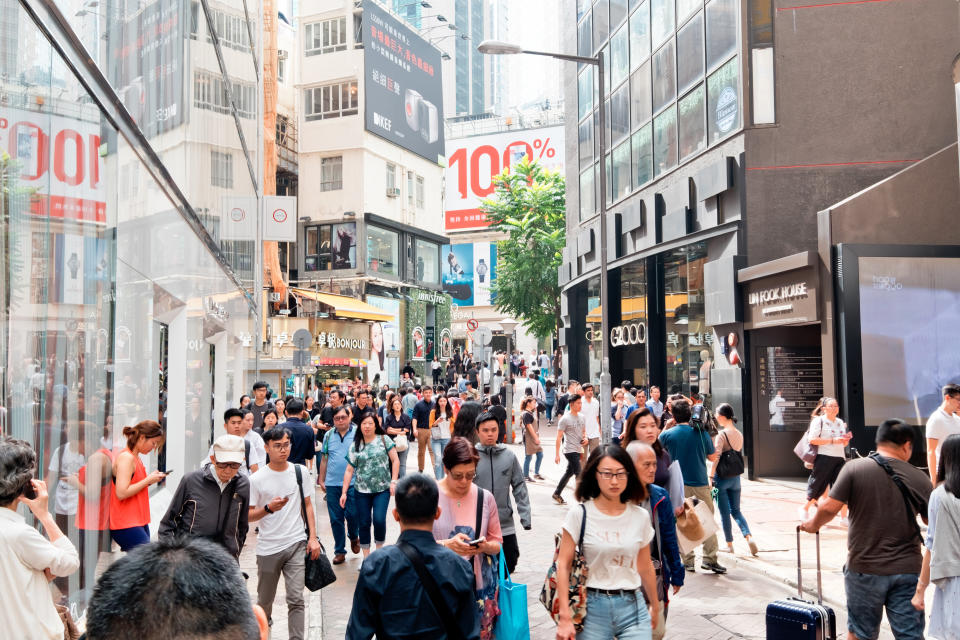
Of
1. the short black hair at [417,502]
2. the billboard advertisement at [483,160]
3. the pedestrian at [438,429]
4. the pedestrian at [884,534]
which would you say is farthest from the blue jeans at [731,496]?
the billboard advertisement at [483,160]

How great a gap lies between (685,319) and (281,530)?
1730 cm

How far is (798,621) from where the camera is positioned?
5023 mm

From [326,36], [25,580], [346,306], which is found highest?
[326,36]

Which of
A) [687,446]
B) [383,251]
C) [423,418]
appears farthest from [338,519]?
[383,251]

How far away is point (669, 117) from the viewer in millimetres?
21766

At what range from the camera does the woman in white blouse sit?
342 cm

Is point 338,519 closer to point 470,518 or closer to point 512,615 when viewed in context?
point 470,518

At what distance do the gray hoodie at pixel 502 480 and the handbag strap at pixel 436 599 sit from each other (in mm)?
3031

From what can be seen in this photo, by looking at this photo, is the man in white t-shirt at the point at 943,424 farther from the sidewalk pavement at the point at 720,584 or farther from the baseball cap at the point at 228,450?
the baseball cap at the point at 228,450

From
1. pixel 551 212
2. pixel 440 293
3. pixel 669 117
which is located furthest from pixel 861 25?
pixel 440 293

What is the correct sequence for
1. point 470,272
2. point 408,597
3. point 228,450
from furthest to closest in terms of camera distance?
point 470,272 < point 228,450 < point 408,597

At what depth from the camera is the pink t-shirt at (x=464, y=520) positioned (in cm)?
525

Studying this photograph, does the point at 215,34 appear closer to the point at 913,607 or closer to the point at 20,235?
the point at 20,235

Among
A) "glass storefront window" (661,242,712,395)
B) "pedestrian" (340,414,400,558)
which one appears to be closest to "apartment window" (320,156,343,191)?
"glass storefront window" (661,242,712,395)
